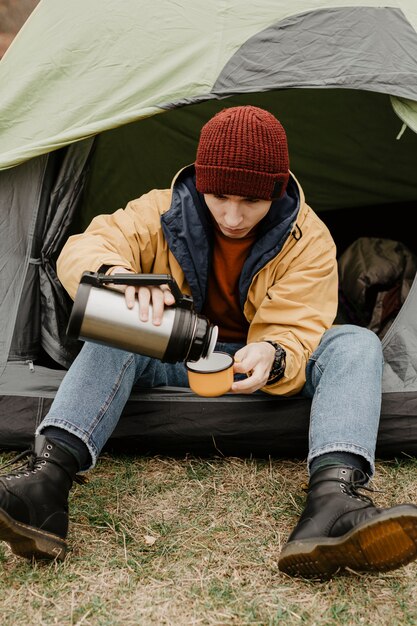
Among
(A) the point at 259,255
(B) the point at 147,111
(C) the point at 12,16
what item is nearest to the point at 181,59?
(B) the point at 147,111

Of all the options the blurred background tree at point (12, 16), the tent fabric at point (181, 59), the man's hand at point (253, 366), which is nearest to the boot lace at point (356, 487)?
the man's hand at point (253, 366)

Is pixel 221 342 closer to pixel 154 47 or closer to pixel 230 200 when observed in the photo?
pixel 230 200

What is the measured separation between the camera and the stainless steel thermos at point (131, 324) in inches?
55.9

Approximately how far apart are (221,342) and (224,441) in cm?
26

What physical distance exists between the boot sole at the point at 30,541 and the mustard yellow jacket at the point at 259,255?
1.89 ft

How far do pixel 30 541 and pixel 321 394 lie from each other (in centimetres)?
63

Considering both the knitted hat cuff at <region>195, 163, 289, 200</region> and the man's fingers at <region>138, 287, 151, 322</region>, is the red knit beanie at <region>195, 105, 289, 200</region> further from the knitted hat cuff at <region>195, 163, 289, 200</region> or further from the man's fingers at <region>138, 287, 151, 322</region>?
the man's fingers at <region>138, 287, 151, 322</region>

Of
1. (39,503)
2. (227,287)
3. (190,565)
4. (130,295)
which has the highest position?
(130,295)

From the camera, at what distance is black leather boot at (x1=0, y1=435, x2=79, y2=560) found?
4.53ft

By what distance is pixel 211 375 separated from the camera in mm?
1434

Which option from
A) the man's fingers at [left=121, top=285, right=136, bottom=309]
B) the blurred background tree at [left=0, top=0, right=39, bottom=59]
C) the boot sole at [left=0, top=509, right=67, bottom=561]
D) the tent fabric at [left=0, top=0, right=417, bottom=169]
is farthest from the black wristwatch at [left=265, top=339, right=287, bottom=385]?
the blurred background tree at [left=0, top=0, right=39, bottom=59]

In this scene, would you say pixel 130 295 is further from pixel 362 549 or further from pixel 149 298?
pixel 362 549

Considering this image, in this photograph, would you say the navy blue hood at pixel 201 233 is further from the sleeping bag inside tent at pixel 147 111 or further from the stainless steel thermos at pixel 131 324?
the stainless steel thermos at pixel 131 324

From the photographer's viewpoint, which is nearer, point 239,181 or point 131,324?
point 131,324
